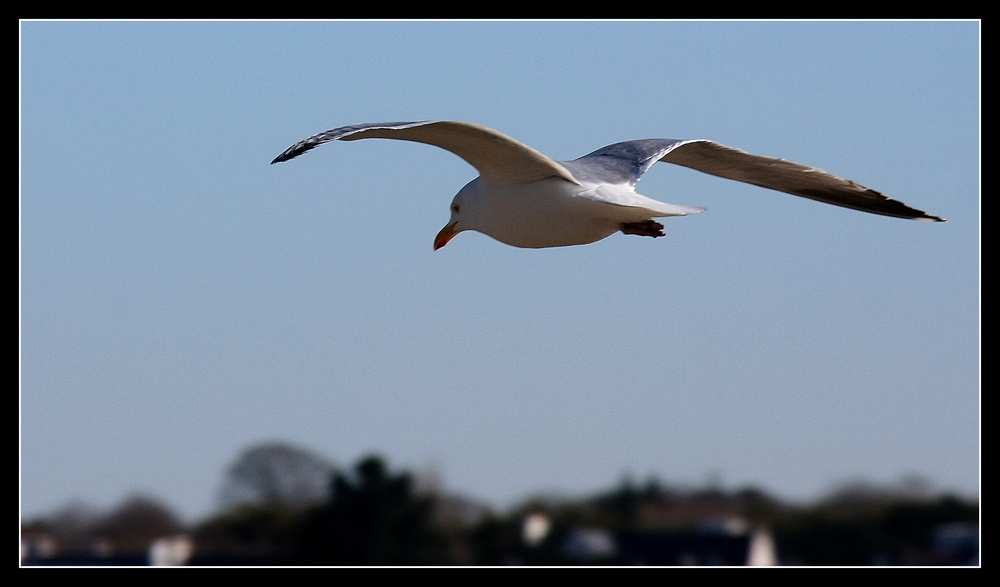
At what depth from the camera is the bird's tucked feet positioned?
6266 millimetres

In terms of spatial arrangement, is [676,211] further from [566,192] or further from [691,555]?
[691,555]

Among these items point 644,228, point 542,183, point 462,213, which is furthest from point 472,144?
point 644,228

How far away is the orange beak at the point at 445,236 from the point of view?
6695 millimetres

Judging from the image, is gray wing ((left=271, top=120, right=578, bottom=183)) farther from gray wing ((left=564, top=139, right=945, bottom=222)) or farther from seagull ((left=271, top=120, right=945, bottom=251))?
gray wing ((left=564, top=139, right=945, bottom=222))

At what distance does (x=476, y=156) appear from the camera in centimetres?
603

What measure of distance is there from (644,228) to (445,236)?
99 centimetres

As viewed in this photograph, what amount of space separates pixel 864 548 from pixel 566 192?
27.1 feet

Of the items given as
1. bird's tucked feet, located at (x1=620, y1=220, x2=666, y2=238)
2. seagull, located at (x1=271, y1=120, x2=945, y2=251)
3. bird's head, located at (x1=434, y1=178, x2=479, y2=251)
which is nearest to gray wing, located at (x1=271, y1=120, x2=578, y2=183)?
seagull, located at (x1=271, y1=120, x2=945, y2=251)

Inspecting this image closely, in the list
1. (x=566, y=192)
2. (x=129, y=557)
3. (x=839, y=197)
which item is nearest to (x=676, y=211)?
(x=566, y=192)

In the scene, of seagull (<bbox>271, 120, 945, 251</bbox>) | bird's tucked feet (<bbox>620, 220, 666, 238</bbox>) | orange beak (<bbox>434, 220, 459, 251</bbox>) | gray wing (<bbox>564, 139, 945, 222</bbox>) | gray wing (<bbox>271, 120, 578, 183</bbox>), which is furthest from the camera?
orange beak (<bbox>434, 220, 459, 251</bbox>)

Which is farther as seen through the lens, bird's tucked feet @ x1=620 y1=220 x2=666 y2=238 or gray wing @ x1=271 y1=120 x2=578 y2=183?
bird's tucked feet @ x1=620 y1=220 x2=666 y2=238

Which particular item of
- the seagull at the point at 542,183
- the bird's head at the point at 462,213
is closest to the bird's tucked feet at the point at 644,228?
the seagull at the point at 542,183

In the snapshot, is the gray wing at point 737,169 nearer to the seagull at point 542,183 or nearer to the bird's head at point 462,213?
the seagull at point 542,183

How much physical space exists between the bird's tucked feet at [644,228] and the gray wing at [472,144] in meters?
0.41
